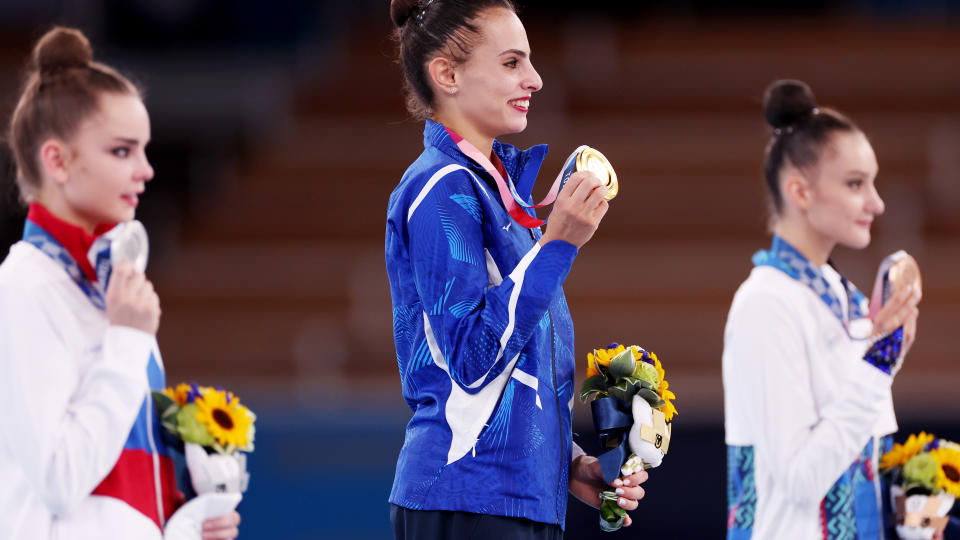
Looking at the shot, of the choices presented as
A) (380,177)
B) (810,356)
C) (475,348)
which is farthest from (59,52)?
(380,177)

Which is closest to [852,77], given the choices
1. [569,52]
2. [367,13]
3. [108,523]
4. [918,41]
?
[918,41]

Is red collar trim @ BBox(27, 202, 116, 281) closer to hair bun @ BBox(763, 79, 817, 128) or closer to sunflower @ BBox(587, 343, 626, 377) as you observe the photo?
sunflower @ BBox(587, 343, 626, 377)

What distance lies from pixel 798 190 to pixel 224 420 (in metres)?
1.71

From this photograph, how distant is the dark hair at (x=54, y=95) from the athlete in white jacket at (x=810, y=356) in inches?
65.6

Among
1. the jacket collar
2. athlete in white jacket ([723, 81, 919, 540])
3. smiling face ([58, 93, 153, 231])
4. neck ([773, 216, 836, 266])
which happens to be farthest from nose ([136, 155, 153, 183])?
neck ([773, 216, 836, 266])

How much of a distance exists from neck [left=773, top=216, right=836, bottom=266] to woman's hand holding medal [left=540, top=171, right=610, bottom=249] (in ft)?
3.94

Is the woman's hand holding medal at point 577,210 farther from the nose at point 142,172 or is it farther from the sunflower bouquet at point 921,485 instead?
the sunflower bouquet at point 921,485

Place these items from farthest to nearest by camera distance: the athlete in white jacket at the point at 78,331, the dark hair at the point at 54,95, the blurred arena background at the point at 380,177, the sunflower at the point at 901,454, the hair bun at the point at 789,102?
the blurred arena background at the point at 380,177, the hair bun at the point at 789,102, the sunflower at the point at 901,454, the dark hair at the point at 54,95, the athlete in white jacket at the point at 78,331

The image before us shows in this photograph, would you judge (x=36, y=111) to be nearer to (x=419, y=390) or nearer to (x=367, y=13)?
(x=419, y=390)

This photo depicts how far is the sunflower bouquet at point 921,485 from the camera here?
3.14m

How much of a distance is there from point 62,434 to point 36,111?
0.68m

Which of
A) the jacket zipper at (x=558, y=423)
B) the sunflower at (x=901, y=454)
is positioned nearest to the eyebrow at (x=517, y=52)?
the jacket zipper at (x=558, y=423)

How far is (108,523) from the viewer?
7.65 ft

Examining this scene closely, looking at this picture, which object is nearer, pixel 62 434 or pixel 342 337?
pixel 62 434
